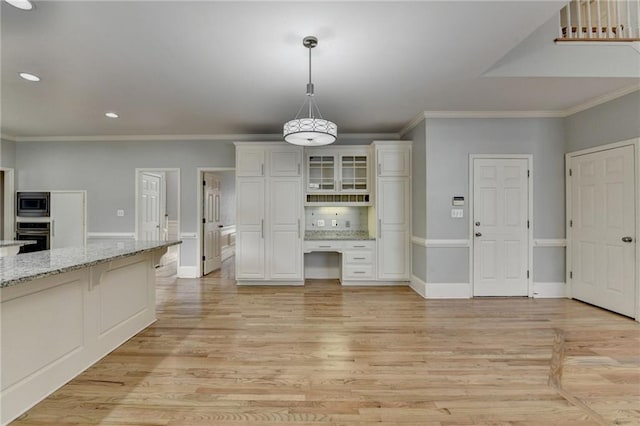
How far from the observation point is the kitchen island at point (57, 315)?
1763 millimetres

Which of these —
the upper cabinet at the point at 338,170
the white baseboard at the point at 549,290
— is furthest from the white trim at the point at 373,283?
the white baseboard at the point at 549,290

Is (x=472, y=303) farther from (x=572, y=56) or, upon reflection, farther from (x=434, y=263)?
(x=572, y=56)

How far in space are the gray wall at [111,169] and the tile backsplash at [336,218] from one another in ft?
6.18

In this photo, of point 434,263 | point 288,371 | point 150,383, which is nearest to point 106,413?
point 150,383

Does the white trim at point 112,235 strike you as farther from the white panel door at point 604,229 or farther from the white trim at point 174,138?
the white panel door at point 604,229

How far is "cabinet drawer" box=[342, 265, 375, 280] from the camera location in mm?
4969

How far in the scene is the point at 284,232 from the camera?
16.4 ft

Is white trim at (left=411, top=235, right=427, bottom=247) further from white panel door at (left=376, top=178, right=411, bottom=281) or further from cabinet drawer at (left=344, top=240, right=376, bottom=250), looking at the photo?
cabinet drawer at (left=344, top=240, right=376, bottom=250)

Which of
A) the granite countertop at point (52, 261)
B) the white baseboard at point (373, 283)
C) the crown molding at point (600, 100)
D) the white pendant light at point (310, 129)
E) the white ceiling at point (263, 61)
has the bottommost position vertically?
the white baseboard at point (373, 283)

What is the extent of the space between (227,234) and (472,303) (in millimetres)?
5730

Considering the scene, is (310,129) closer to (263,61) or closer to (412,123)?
(263,61)

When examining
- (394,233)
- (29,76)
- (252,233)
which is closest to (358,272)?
(394,233)

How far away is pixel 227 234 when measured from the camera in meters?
7.74

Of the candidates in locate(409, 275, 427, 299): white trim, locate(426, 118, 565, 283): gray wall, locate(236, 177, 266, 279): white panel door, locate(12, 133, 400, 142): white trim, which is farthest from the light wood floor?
locate(12, 133, 400, 142): white trim
